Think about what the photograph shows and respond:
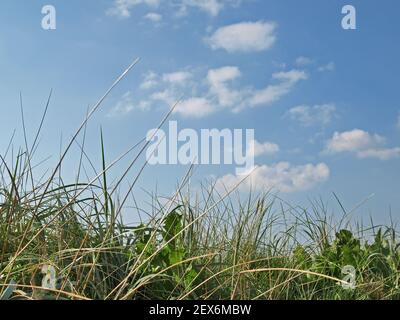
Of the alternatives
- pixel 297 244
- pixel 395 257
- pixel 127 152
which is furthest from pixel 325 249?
pixel 127 152

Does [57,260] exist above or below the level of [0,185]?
below

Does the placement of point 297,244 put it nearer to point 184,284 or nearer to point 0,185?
point 184,284

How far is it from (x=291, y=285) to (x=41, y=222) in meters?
1.16

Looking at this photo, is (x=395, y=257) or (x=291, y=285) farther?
(x=395, y=257)

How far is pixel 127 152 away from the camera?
212cm

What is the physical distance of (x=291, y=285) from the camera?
2842 mm

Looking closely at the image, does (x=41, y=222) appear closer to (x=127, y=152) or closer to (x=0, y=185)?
(x=0, y=185)
